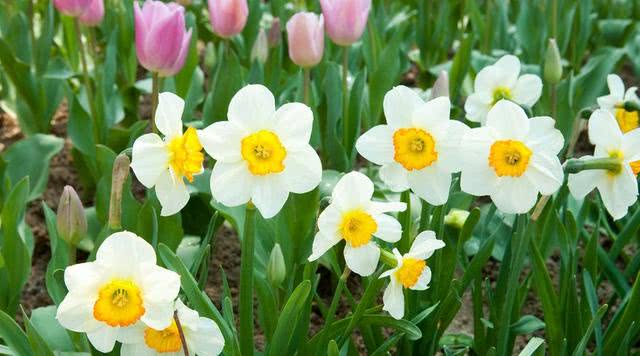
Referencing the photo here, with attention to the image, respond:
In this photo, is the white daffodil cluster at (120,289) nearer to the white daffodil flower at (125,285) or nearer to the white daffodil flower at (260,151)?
the white daffodil flower at (125,285)

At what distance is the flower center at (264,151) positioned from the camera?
1.30 meters

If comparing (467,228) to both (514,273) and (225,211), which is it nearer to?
(514,273)

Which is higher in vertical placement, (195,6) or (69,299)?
(69,299)

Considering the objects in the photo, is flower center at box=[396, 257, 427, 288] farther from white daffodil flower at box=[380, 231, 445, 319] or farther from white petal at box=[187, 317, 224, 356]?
white petal at box=[187, 317, 224, 356]

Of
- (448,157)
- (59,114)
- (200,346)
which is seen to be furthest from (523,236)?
(59,114)

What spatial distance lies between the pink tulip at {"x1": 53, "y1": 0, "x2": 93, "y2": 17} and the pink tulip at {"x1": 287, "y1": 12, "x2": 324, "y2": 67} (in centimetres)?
→ 55

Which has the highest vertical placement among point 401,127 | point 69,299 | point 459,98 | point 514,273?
point 401,127

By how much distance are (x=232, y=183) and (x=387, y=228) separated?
0.80 ft

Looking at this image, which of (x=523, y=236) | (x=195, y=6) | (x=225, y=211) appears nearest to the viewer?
(x=523, y=236)

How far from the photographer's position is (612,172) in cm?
143

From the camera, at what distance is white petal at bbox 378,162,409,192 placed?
4.79 ft

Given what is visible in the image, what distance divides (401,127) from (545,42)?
7.13ft

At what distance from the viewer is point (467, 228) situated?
70.3 inches

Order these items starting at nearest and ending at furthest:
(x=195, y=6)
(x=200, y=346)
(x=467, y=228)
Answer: (x=200, y=346)
(x=467, y=228)
(x=195, y=6)
